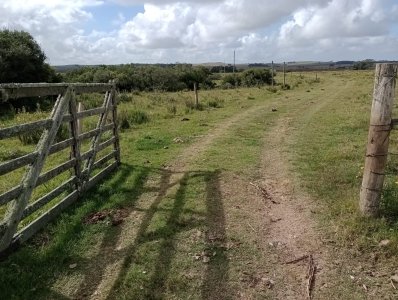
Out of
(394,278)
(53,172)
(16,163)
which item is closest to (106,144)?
(53,172)

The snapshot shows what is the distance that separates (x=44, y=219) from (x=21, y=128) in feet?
4.60

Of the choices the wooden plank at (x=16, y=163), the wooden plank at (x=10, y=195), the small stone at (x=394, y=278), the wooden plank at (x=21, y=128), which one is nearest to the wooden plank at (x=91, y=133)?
the wooden plank at (x=21, y=128)

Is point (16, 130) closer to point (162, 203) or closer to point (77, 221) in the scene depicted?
point (77, 221)

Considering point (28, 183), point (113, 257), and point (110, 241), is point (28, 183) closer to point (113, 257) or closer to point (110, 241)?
point (110, 241)

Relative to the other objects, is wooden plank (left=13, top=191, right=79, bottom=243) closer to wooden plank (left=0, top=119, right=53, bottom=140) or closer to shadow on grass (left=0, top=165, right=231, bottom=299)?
shadow on grass (left=0, top=165, right=231, bottom=299)

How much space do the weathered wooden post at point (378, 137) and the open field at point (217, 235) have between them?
269 mm

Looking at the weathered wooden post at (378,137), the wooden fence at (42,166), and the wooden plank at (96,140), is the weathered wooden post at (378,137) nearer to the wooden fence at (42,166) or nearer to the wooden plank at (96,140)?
the wooden fence at (42,166)

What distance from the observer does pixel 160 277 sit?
15.0 feet

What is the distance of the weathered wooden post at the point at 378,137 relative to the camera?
5.44m

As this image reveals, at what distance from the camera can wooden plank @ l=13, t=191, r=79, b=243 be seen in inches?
213

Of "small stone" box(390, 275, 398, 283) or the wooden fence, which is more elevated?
the wooden fence

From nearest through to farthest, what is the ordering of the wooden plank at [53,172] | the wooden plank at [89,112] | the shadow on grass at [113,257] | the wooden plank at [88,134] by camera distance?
the shadow on grass at [113,257] → the wooden plank at [53,172] → the wooden plank at [89,112] → the wooden plank at [88,134]

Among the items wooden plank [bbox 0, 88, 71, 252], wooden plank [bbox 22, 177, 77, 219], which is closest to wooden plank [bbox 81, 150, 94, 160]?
wooden plank [bbox 22, 177, 77, 219]

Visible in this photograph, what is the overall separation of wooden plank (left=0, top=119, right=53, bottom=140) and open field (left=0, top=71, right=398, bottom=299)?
4.59 feet
